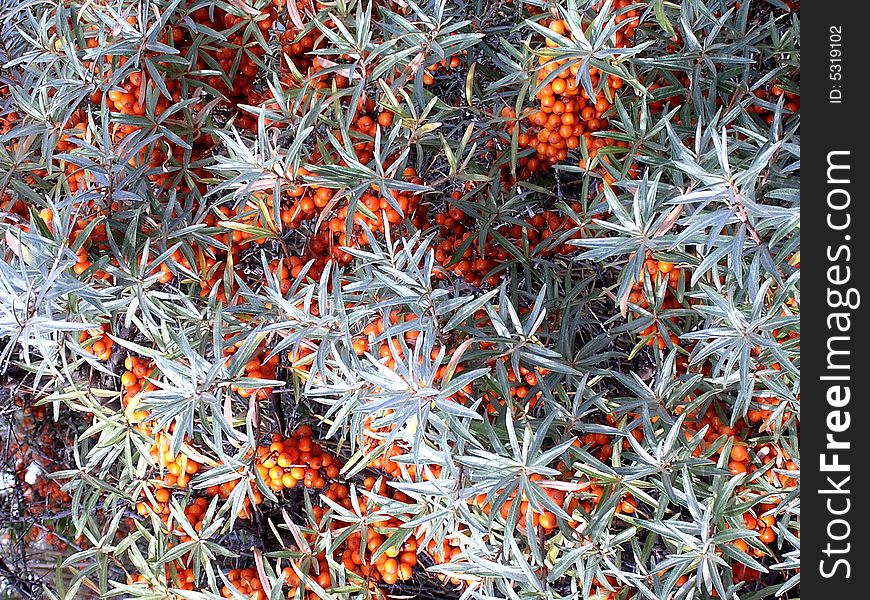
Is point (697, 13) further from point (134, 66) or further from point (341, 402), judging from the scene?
point (134, 66)

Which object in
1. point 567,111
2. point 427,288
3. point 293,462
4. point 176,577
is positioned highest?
point 567,111

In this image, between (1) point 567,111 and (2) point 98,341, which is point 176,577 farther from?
(1) point 567,111

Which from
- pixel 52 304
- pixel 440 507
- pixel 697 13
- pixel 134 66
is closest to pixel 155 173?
pixel 134 66
